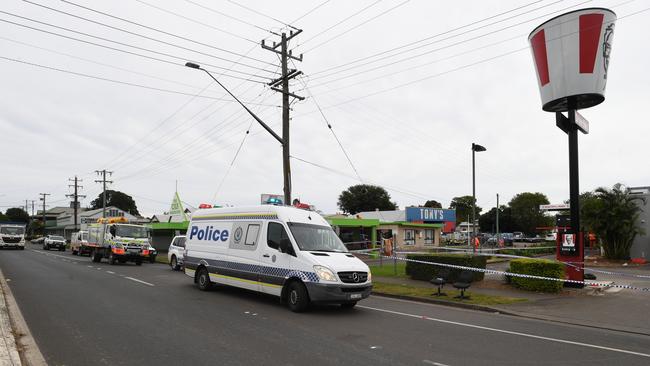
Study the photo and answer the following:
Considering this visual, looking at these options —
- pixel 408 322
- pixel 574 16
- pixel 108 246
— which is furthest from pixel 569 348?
pixel 108 246

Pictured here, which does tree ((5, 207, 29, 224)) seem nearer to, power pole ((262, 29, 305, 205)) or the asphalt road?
power pole ((262, 29, 305, 205))

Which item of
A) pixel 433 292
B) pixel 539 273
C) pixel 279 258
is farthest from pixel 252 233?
pixel 539 273

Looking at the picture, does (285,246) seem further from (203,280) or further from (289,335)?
(203,280)

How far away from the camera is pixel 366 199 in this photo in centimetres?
9181

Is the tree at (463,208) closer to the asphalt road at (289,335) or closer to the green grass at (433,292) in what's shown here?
the green grass at (433,292)

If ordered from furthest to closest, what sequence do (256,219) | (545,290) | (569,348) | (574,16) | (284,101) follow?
(284,101) → (574,16) → (545,290) → (256,219) → (569,348)

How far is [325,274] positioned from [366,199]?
82.5 m

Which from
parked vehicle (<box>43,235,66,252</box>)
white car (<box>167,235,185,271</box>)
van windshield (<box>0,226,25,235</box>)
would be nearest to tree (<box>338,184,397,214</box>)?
parked vehicle (<box>43,235,66,252</box>)

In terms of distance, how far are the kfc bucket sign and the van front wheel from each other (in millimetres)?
11504

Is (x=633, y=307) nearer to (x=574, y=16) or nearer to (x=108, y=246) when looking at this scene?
Result: (x=574, y=16)

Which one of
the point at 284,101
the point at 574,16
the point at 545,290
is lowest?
the point at 545,290

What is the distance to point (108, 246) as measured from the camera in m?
26.4

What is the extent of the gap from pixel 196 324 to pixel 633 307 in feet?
33.3

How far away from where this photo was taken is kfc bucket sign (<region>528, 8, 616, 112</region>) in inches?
583
